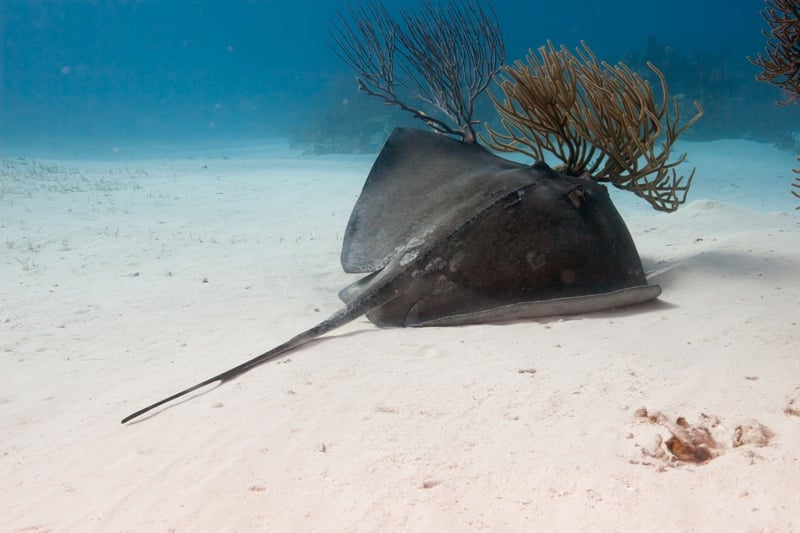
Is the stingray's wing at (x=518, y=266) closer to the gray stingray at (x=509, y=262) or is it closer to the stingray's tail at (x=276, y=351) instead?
the gray stingray at (x=509, y=262)

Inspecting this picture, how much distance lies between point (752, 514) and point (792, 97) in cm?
555

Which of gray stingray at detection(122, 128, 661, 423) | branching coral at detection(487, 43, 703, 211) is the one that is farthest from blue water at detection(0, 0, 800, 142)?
gray stingray at detection(122, 128, 661, 423)

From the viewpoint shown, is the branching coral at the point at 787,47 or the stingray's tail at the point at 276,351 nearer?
the stingray's tail at the point at 276,351

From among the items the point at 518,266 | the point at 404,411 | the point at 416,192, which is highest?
the point at 416,192

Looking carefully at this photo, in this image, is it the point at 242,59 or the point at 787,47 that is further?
the point at 242,59

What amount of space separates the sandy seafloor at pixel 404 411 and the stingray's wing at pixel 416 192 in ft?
2.85

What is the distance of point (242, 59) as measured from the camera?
11581cm

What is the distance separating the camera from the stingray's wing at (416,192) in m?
4.39

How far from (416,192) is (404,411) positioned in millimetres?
3095

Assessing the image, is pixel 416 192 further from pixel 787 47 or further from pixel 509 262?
pixel 787 47

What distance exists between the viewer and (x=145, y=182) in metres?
15.4

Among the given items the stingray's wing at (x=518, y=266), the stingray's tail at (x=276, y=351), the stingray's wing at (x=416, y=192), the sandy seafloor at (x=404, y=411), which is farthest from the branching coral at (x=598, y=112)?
the stingray's tail at (x=276, y=351)

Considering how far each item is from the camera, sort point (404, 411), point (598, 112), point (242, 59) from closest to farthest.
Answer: point (404, 411)
point (598, 112)
point (242, 59)

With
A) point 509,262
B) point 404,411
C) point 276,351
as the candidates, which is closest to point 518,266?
point 509,262
